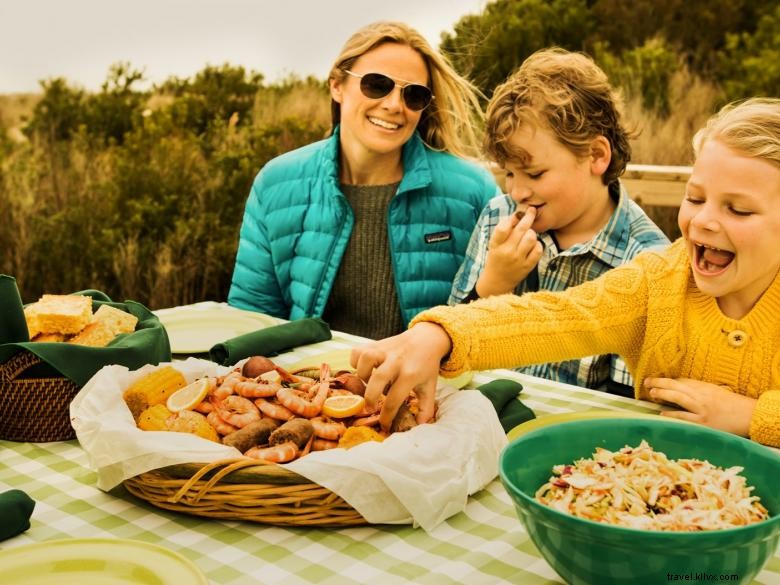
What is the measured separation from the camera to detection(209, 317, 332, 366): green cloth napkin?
2160 millimetres

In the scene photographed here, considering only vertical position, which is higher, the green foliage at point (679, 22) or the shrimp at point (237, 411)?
the green foliage at point (679, 22)

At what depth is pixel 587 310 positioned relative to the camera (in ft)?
6.22

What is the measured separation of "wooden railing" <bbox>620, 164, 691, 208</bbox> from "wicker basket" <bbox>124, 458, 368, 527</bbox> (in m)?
3.57

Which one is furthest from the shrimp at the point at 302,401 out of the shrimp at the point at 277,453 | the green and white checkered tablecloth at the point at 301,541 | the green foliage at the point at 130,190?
the green foliage at the point at 130,190

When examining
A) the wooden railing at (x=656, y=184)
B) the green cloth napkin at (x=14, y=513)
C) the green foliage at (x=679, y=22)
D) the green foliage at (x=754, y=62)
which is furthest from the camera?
the green foliage at (x=679, y=22)

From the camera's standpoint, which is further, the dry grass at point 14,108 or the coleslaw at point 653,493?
the dry grass at point 14,108

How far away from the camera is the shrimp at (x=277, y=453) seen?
143cm

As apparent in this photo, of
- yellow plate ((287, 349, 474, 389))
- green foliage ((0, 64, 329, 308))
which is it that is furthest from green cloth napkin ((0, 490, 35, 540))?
green foliage ((0, 64, 329, 308))

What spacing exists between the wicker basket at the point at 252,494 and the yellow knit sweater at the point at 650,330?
0.47 meters

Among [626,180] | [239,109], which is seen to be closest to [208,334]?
[626,180]

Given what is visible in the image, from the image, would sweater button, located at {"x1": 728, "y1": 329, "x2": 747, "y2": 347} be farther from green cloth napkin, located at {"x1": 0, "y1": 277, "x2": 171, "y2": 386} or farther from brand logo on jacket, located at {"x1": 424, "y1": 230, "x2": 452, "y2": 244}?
brand logo on jacket, located at {"x1": 424, "y1": 230, "x2": 452, "y2": 244}

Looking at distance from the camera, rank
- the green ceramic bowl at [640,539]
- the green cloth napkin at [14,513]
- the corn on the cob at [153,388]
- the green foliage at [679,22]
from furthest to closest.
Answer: the green foliage at [679,22], the corn on the cob at [153,388], the green cloth napkin at [14,513], the green ceramic bowl at [640,539]

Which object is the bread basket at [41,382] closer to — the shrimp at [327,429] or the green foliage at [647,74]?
the shrimp at [327,429]

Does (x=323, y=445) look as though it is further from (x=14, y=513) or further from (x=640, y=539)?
(x=640, y=539)
